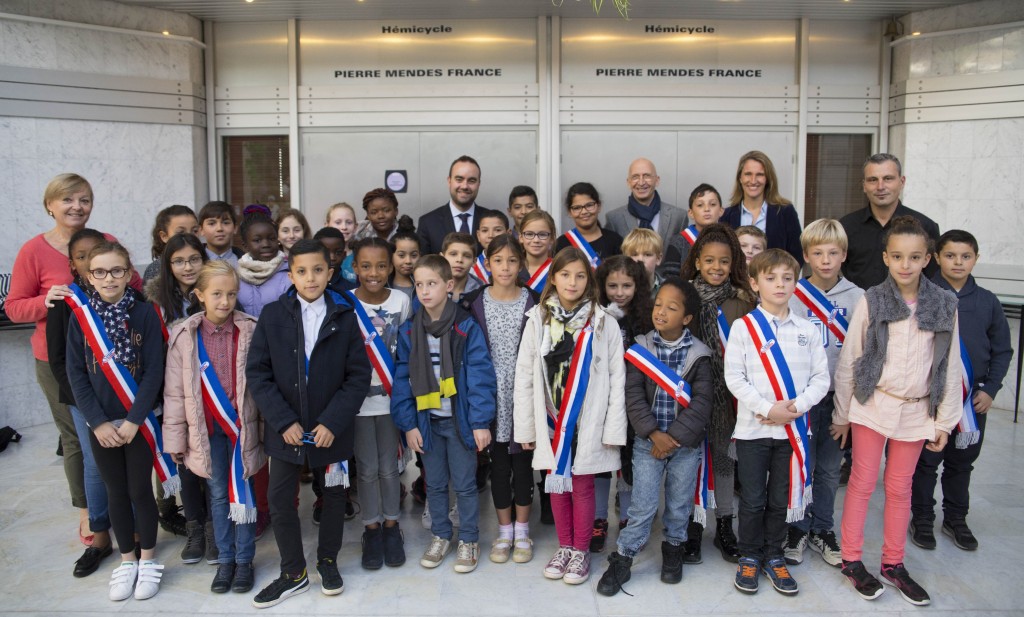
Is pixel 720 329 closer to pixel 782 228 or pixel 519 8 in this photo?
pixel 782 228

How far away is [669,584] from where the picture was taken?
3615 mm

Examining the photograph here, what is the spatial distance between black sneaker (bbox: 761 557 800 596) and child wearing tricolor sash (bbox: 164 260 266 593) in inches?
97.6

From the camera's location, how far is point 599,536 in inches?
155

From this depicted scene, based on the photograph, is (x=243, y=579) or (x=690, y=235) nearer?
(x=243, y=579)

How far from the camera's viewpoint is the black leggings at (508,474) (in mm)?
3859

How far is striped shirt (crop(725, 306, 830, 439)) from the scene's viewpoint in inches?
136

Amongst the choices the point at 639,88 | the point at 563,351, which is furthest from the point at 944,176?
the point at 563,351

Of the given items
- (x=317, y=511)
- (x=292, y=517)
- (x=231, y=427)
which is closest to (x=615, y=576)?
(x=292, y=517)

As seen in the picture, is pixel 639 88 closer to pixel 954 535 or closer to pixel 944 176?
pixel 944 176

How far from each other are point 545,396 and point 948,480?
2284mm

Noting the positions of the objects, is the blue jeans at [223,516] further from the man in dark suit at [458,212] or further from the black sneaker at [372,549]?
the man in dark suit at [458,212]

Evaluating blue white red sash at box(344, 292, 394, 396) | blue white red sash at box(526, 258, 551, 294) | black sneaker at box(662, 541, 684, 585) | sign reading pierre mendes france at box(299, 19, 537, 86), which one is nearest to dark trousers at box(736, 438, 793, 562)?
black sneaker at box(662, 541, 684, 585)

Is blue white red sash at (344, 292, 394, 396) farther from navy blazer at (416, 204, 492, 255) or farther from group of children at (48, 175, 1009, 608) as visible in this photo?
navy blazer at (416, 204, 492, 255)

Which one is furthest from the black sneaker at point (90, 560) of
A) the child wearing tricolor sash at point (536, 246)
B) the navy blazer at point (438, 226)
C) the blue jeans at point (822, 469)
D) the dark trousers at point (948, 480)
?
the dark trousers at point (948, 480)
